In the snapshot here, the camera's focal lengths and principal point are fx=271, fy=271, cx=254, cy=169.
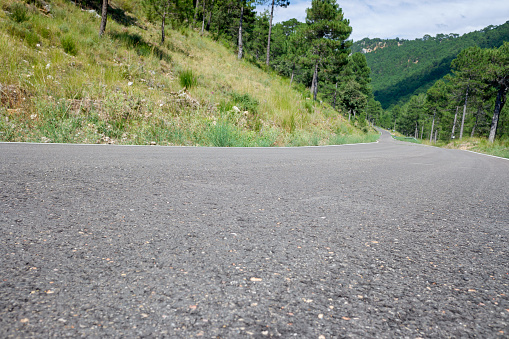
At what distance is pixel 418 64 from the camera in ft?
541

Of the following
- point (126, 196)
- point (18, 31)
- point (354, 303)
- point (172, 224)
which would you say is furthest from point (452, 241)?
point (18, 31)

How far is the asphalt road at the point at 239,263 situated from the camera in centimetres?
87

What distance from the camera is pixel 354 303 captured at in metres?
1.00

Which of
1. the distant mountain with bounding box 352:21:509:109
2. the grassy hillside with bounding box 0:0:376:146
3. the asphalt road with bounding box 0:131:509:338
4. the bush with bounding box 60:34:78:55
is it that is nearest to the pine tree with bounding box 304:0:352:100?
the grassy hillside with bounding box 0:0:376:146

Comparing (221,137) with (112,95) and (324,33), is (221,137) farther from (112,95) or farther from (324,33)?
(324,33)

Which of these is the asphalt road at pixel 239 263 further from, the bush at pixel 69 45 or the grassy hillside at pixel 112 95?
the bush at pixel 69 45

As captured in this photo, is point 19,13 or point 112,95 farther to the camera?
point 19,13

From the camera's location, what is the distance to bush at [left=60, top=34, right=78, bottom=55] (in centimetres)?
934

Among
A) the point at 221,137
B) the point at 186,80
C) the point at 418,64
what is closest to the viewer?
the point at 221,137

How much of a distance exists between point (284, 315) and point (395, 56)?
9172 inches

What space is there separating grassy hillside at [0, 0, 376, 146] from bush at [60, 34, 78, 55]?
0.03 m

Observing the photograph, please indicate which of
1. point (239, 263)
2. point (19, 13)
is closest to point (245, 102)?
point (19, 13)

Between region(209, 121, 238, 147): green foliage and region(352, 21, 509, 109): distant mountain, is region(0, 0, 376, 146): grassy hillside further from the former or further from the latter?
region(352, 21, 509, 109): distant mountain

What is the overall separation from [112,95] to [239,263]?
26.2ft
